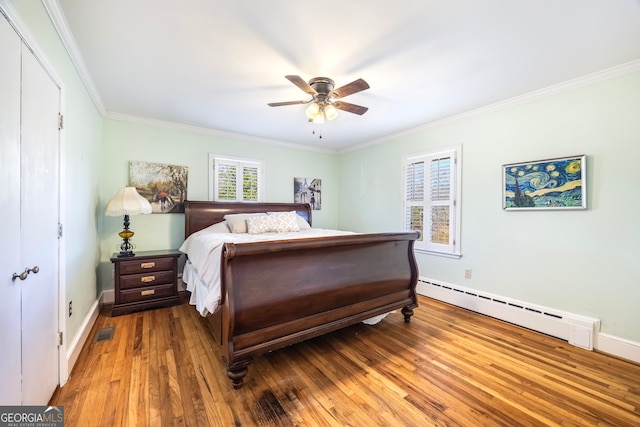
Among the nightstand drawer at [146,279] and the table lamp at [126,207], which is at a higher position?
the table lamp at [126,207]

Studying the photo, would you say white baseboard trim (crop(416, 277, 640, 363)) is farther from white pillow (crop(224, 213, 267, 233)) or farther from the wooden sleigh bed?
white pillow (crop(224, 213, 267, 233))

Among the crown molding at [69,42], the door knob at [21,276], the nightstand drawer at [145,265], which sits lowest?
the nightstand drawer at [145,265]

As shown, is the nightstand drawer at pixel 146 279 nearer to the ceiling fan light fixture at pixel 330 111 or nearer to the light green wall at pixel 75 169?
the light green wall at pixel 75 169

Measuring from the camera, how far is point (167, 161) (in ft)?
12.1

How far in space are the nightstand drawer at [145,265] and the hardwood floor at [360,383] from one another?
65 cm

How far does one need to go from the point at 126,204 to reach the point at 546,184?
4588mm

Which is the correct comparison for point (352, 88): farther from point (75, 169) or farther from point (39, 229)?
point (75, 169)

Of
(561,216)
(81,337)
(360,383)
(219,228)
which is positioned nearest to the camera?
(360,383)

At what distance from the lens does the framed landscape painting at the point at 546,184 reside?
242 centimetres

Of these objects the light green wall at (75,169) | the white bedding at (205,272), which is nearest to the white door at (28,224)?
the light green wall at (75,169)

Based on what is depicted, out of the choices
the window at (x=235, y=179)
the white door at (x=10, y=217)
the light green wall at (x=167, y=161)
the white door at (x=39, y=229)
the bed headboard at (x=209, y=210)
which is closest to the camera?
the white door at (x=10, y=217)

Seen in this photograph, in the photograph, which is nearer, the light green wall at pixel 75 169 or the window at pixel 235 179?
the light green wall at pixel 75 169

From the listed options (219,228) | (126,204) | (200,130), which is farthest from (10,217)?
(200,130)

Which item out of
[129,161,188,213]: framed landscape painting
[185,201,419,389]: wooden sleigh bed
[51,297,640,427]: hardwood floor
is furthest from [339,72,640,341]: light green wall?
[129,161,188,213]: framed landscape painting
